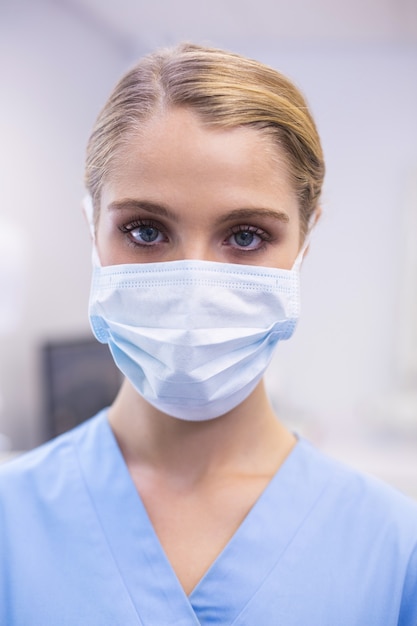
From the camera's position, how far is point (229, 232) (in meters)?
0.83

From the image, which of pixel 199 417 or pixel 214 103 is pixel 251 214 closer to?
pixel 214 103

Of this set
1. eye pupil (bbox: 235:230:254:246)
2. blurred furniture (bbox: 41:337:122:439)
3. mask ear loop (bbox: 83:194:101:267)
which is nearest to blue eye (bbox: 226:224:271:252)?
eye pupil (bbox: 235:230:254:246)

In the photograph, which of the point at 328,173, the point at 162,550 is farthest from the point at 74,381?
the point at 162,550

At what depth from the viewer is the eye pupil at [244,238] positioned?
838 mm

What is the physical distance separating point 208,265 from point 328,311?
8.68ft

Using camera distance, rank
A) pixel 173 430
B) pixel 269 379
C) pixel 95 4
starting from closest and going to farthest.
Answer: pixel 173 430 → pixel 95 4 → pixel 269 379

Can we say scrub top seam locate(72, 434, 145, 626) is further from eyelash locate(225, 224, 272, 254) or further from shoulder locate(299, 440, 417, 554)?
eyelash locate(225, 224, 272, 254)

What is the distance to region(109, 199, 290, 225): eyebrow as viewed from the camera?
0.79 m

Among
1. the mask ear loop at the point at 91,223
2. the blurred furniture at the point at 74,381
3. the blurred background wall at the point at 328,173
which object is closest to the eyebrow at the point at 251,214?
the mask ear loop at the point at 91,223

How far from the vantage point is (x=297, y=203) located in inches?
34.7

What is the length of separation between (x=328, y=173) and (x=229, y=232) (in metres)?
2.62

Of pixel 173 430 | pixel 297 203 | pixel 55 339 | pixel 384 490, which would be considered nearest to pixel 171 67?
pixel 297 203

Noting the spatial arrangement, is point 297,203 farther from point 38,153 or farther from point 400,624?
point 38,153

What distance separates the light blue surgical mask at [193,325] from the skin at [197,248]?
24mm
